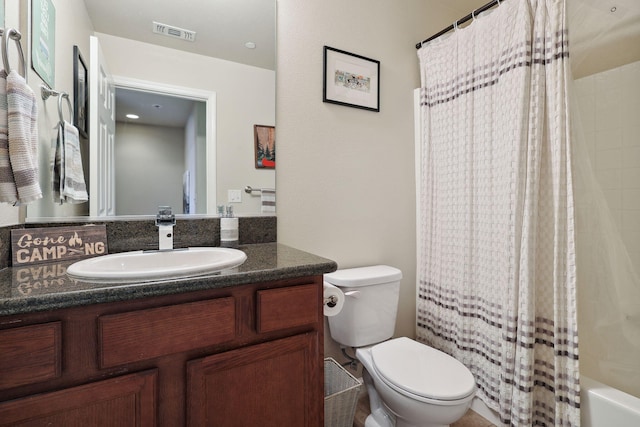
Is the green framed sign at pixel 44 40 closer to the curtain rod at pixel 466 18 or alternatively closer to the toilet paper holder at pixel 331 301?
the toilet paper holder at pixel 331 301

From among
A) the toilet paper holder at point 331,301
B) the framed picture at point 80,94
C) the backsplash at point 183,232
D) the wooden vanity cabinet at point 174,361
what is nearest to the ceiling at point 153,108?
the framed picture at point 80,94

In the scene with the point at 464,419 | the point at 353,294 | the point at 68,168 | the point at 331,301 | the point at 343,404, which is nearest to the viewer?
the point at 68,168

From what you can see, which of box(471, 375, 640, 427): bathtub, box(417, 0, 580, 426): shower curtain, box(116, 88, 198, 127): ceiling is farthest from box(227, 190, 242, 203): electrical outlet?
box(471, 375, 640, 427): bathtub

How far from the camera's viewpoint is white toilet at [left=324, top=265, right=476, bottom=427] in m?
1.16

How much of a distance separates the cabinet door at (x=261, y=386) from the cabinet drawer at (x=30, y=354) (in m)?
0.28

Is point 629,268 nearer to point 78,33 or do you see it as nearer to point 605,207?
point 605,207

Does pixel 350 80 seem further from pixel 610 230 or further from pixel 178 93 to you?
pixel 610 230

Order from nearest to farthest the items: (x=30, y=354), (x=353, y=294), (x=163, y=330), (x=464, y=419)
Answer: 1. (x=30, y=354)
2. (x=163, y=330)
3. (x=353, y=294)
4. (x=464, y=419)

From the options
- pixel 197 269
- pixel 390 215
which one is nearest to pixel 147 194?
pixel 197 269

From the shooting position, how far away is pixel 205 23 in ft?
4.52

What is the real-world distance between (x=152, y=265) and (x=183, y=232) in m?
0.21

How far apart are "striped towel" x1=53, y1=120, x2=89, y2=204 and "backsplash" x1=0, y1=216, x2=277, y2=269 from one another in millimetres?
117

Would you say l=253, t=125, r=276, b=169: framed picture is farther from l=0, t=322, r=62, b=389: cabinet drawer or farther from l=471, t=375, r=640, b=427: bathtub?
l=471, t=375, r=640, b=427: bathtub

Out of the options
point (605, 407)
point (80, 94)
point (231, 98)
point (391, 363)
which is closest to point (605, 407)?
point (605, 407)
